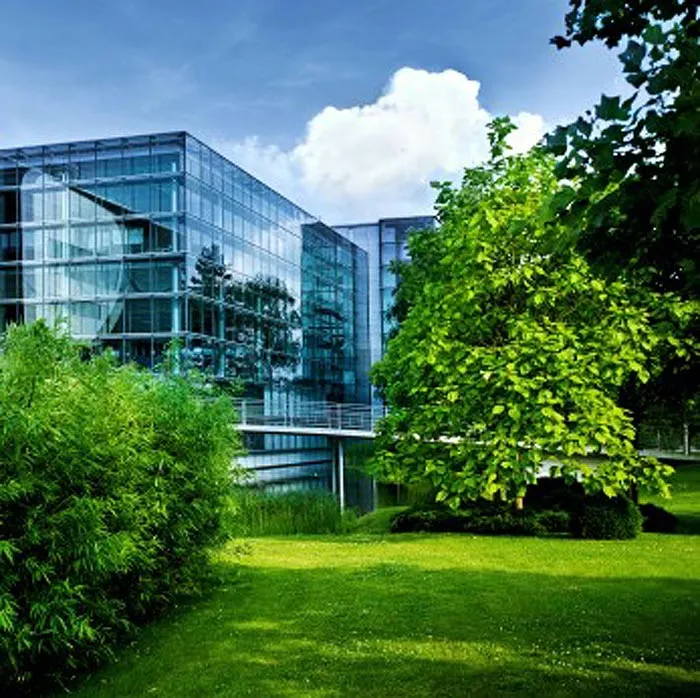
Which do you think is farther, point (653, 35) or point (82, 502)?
point (82, 502)

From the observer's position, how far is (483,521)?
16766 millimetres

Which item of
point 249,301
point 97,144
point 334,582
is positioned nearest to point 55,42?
point 334,582

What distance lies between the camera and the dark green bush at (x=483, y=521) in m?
16.5

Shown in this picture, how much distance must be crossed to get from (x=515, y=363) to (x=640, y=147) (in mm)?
10007

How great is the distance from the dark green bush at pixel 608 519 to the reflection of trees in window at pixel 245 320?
2057 cm

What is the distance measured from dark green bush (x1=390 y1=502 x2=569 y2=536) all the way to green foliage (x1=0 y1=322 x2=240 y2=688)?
25.6ft

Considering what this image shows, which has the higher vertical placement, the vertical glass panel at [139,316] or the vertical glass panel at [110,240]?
the vertical glass panel at [110,240]

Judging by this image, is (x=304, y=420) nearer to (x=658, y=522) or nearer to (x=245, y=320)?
(x=245, y=320)

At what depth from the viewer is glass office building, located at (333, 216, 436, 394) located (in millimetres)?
56594

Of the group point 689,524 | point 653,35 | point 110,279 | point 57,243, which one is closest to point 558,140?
point 653,35

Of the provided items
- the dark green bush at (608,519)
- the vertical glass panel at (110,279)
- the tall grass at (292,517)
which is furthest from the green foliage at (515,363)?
the vertical glass panel at (110,279)

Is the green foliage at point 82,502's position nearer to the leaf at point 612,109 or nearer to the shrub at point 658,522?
the leaf at point 612,109

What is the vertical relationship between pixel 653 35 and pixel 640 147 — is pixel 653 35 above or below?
above

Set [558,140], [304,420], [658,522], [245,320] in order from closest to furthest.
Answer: [558,140] → [658,522] → [245,320] → [304,420]
